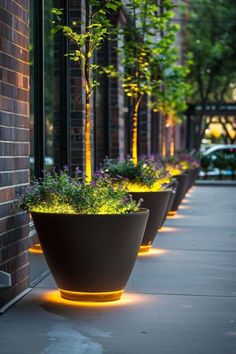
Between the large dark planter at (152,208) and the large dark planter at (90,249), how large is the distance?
124 inches

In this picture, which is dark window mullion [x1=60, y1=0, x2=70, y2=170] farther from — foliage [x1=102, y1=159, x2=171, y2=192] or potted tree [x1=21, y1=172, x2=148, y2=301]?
potted tree [x1=21, y1=172, x2=148, y2=301]

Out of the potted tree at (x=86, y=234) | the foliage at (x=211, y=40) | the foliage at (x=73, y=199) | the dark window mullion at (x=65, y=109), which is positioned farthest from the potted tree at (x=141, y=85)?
the foliage at (x=211, y=40)

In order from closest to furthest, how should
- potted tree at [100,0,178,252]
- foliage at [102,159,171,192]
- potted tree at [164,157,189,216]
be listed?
potted tree at [100,0,178,252] → foliage at [102,159,171,192] → potted tree at [164,157,189,216]

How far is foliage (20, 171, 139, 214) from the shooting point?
304 inches

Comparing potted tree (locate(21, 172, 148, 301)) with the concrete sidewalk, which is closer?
the concrete sidewalk

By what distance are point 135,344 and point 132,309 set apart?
1.28 m

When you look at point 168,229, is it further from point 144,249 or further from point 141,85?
point 144,249

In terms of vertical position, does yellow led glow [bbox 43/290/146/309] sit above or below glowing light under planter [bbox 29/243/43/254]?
below

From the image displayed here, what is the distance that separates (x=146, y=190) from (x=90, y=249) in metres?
4.12

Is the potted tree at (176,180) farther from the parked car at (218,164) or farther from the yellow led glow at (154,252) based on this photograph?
the parked car at (218,164)

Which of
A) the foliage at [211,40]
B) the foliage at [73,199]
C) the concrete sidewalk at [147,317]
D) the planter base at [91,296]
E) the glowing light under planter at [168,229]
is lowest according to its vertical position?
the glowing light under planter at [168,229]

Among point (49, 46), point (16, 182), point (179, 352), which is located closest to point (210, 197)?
point (49, 46)

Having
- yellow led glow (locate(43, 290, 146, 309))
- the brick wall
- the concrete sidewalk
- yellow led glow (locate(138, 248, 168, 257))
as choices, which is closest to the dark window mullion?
yellow led glow (locate(138, 248, 168, 257))

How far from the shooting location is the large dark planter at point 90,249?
744 cm
